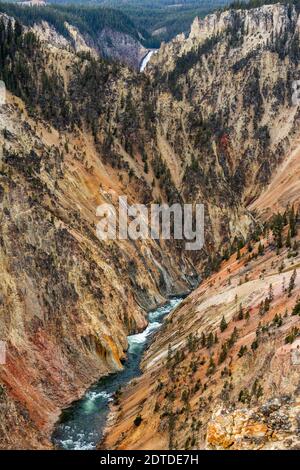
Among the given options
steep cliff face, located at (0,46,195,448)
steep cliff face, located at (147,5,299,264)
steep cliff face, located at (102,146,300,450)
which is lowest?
steep cliff face, located at (102,146,300,450)

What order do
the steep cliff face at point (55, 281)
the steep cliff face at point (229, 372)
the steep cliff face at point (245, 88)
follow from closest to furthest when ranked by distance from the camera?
the steep cliff face at point (229, 372)
the steep cliff face at point (55, 281)
the steep cliff face at point (245, 88)

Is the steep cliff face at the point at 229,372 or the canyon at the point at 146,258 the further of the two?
the canyon at the point at 146,258

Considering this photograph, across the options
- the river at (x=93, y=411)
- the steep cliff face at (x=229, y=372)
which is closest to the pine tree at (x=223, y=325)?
the steep cliff face at (x=229, y=372)

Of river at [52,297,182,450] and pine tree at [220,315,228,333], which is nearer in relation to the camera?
river at [52,297,182,450]

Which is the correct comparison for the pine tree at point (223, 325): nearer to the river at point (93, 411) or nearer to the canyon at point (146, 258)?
the canyon at point (146, 258)

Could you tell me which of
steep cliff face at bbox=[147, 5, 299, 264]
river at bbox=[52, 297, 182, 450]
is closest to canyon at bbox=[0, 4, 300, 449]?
steep cliff face at bbox=[147, 5, 299, 264]

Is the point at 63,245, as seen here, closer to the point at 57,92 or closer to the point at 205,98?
the point at 57,92

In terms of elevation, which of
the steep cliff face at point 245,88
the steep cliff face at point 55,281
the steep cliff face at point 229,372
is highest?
the steep cliff face at point 245,88

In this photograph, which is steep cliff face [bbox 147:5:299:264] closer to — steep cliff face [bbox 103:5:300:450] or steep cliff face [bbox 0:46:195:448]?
steep cliff face [bbox 103:5:300:450]
